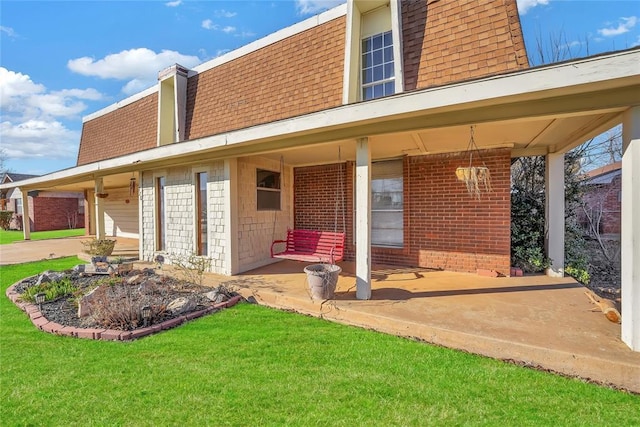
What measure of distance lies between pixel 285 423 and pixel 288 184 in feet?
22.1

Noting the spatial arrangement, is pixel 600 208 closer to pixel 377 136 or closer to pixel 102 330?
pixel 377 136

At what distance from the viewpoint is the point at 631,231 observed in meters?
2.98

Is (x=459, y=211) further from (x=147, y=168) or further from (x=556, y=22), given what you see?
(x=556, y=22)

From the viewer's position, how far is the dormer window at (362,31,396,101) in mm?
5789

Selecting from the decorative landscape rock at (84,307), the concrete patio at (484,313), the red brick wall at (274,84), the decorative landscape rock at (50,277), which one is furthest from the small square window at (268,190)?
the decorative landscape rock at (50,277)

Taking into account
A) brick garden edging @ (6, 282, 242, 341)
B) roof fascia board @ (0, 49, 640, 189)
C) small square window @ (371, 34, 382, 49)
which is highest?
small square window @ (371, 34, 382, 49)

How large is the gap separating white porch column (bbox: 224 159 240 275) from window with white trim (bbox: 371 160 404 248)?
3557mm

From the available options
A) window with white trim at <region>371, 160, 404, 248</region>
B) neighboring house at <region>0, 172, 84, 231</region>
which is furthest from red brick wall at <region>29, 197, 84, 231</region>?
window with white trim at <region>371, 160, 404, 248</region>

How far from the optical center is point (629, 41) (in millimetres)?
9812

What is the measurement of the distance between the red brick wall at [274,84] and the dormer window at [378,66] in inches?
23.7

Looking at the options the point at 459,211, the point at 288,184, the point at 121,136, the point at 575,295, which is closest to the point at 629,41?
the point at 459,211

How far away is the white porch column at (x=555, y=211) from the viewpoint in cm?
614

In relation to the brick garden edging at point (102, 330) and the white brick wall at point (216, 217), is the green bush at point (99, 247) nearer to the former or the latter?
the brick garden edging at point (102, 330)

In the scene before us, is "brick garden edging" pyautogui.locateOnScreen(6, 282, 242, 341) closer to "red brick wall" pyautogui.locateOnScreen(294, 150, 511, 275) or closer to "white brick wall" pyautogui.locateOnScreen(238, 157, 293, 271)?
"white brick wall" pyautogui.locateOnScreen(238, 157, 293, 271)
